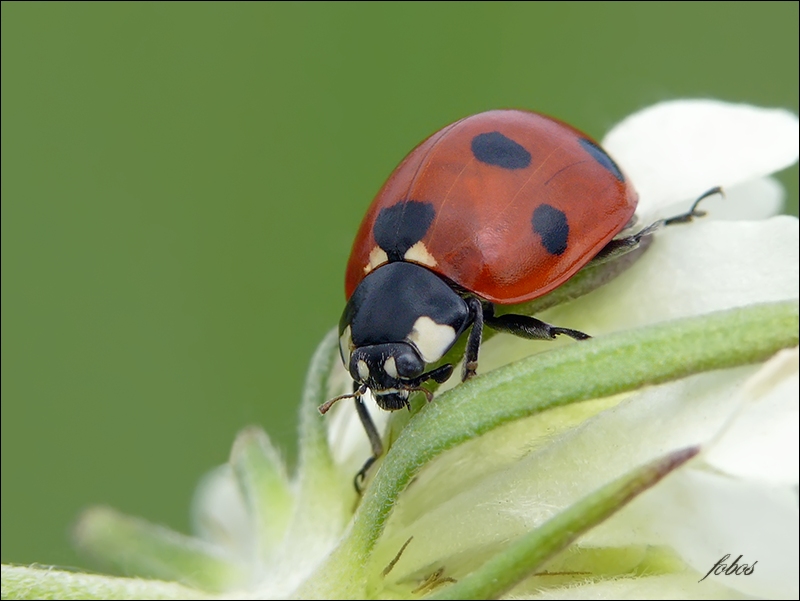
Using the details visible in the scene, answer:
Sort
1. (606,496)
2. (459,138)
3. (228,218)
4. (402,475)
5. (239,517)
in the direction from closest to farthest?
→ (606,496), (402,475), (459,138), (239,517), (228,218)

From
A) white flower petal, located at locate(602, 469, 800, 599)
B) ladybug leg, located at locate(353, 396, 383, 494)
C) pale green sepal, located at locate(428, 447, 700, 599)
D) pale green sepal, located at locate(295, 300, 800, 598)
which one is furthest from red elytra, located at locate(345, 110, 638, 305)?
pale green sepal, located at locate(428, 447, 700, 599)

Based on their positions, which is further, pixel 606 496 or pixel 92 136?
pixel 92 136

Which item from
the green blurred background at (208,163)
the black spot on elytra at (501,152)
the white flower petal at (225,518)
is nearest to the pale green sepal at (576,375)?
the black spot on elytra at (501,152)

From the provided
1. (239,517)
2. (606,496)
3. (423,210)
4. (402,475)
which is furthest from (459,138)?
(239,517)

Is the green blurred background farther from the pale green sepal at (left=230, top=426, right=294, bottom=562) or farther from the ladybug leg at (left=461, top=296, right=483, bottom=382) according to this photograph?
the ladybug leg at (left=461, top=296, right=483, bottom=382)

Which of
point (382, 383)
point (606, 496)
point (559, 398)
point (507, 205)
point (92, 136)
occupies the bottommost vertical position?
point (606, 496)

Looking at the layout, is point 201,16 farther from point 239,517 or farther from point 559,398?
point 559,398

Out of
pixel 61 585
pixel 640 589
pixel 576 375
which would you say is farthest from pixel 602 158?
pixel 61 585

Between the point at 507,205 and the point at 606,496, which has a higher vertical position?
the point at 507,205
